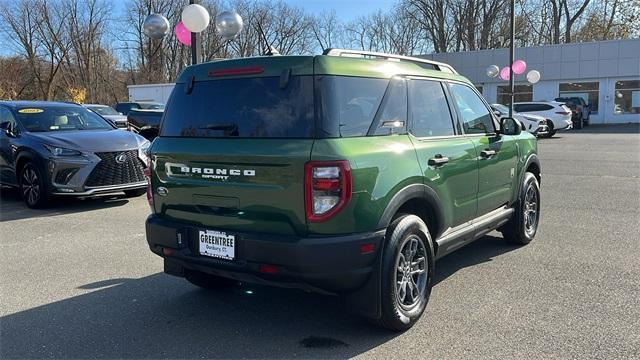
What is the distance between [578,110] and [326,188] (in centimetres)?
3013

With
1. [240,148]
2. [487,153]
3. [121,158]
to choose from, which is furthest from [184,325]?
[121,158]

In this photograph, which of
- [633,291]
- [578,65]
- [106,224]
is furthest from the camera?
[578,65]

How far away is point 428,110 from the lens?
4457 mm

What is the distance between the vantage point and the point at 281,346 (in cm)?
370

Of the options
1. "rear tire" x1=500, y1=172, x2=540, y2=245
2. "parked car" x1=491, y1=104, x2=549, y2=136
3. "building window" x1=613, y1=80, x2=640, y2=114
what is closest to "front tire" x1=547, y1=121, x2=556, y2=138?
"parked car" x1=491, y1=104, x2=549, y2=136

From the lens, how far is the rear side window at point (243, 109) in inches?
141

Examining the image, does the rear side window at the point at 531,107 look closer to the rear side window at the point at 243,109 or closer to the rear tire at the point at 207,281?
the rear tire at the point at 207,281

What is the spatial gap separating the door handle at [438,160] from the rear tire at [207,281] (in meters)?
1.96

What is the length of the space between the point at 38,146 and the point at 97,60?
49356 millimetres

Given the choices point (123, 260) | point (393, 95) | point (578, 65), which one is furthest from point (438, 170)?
point (578, 65)

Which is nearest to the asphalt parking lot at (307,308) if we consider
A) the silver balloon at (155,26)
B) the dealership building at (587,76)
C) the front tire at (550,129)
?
the silver balloon at (155,26)

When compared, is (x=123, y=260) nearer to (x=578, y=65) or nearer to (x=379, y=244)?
(x=379, y=244)

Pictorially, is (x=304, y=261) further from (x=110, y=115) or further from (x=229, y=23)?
(x=110, y=115)

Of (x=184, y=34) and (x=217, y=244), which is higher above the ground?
(x=184, y=34)
